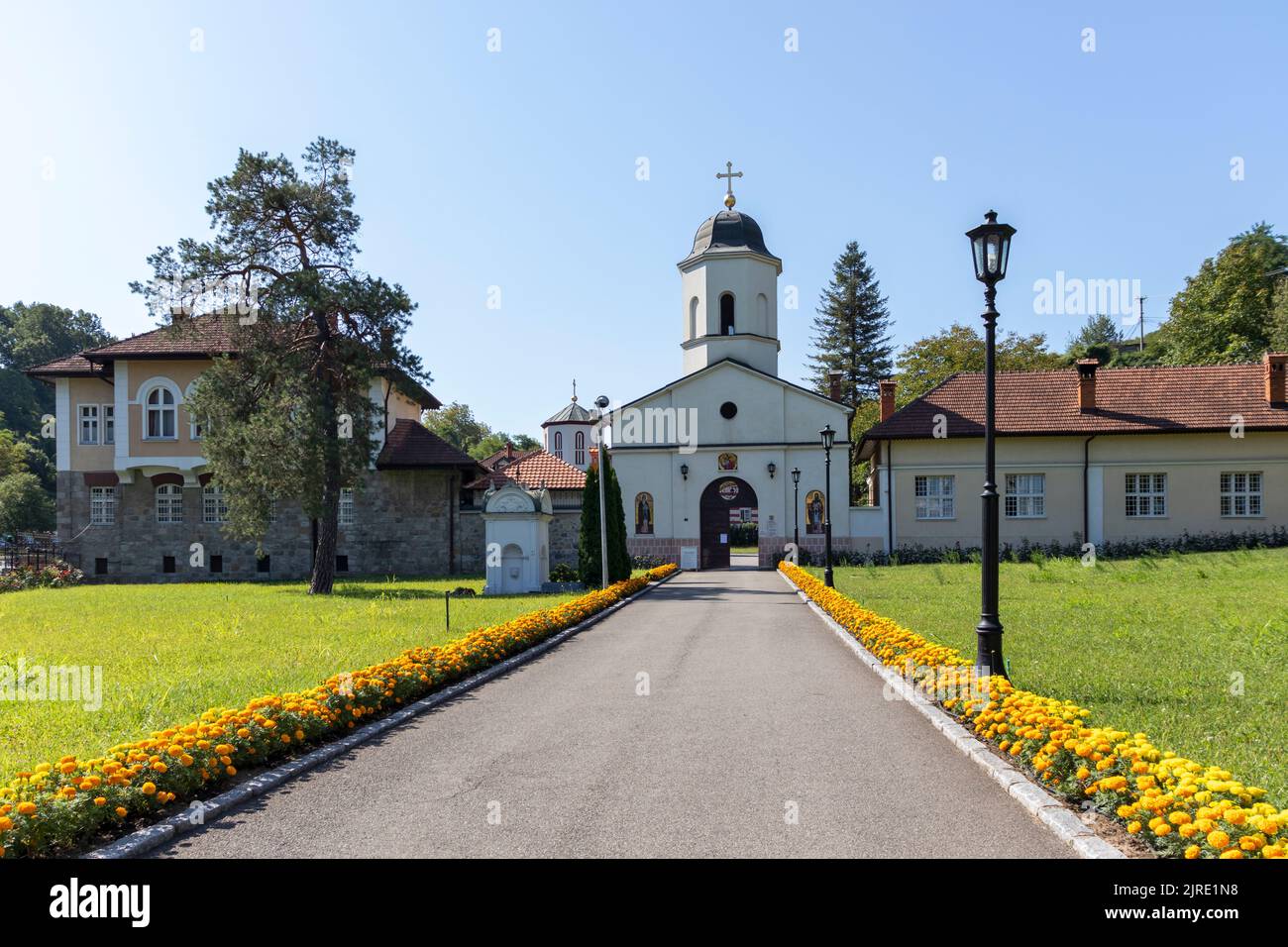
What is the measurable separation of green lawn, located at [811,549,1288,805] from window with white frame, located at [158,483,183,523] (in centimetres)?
2665

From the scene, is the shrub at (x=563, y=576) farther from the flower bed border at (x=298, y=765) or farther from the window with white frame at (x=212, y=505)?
the window with white frame at (x=212, y=505)

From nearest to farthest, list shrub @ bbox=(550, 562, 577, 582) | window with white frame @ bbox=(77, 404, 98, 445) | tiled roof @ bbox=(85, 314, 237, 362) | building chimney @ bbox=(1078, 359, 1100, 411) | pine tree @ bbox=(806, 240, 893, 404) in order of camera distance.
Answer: shrub @ bbox=(550, 562, 577, 582) < tiled roof @ bbox=(85, 314, 237, 362) < window with white frame @ bbox=(77, 404, 98, 445) < building chimney @ bbox=(1078, 359, 1100, 411) < pine tree @ bbox=(806, 240, 893, 404)

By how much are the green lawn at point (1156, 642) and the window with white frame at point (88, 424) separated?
30.0 metres

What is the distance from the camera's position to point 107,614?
2133 cm

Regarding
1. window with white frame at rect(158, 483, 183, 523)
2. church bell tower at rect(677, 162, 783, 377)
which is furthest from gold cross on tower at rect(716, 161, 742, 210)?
window with white frame at rect(158, 483, 183, 523)

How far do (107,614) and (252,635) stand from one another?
704 centimetres

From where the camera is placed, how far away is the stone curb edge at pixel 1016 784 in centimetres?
555

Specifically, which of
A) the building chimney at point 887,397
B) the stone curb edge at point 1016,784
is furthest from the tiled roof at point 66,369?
the stone curb edge at point 1016,784

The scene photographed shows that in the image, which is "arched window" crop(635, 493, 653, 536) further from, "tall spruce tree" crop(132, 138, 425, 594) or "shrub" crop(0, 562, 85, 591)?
"shrub" crop(0, 562, 85, 591)

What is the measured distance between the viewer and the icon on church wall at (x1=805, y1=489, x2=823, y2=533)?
39.6m

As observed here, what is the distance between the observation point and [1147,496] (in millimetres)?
37344

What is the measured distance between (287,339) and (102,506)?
14864 millimetres

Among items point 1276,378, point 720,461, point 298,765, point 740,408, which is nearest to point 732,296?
point 740,408
